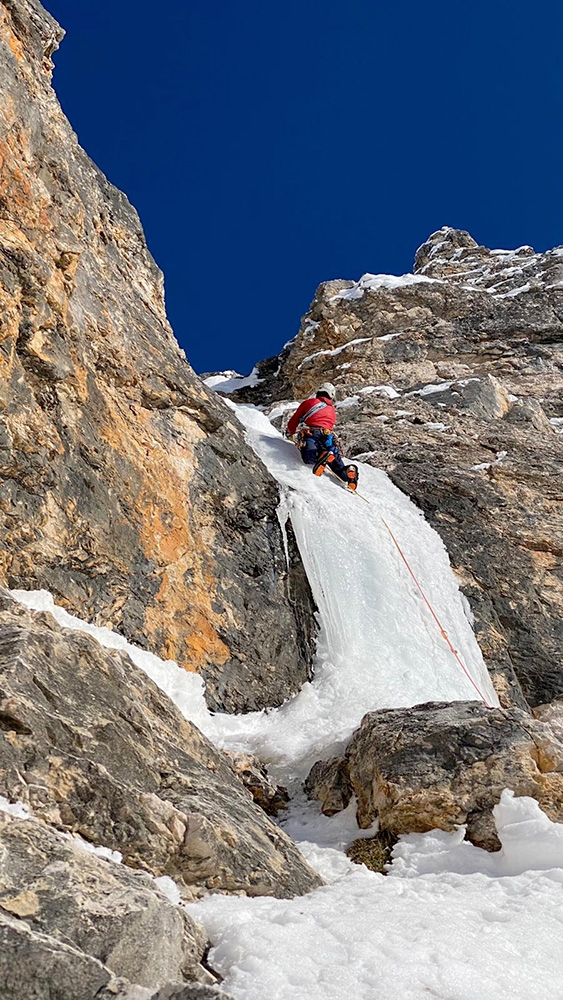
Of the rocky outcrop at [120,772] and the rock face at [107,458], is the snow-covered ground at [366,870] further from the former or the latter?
the rock face at [107,458]

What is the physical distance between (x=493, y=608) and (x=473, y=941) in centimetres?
775

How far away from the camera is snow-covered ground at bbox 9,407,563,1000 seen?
2.96 meters

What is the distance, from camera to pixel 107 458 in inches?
304

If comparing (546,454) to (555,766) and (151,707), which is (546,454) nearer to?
(555,766)

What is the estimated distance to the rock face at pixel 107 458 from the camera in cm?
689

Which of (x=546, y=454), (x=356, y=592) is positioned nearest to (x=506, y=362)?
(x=546, y=454)

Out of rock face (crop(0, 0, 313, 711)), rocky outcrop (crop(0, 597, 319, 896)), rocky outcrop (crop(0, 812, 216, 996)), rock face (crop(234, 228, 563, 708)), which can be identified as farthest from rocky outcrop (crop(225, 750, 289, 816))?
rock face (crop(234, 228, 563, 708))

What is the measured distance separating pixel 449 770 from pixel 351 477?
664 cm

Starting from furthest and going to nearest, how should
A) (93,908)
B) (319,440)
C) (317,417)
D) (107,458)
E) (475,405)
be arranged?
(475,405) → (317,417) → (319,440) → (107,458) → (93,908)

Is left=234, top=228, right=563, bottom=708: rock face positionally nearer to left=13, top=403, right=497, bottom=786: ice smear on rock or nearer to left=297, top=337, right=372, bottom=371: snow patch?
left=297, top=337, right=372, bottom=371: snow patch

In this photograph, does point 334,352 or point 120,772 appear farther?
point 334,352

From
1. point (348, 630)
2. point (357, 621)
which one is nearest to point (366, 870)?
point (348, 630)

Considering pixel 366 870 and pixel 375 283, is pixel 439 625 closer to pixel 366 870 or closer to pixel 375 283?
pixel 366 870

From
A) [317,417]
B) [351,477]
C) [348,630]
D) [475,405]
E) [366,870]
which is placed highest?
[475,405]
